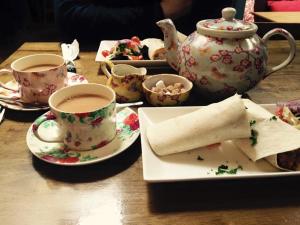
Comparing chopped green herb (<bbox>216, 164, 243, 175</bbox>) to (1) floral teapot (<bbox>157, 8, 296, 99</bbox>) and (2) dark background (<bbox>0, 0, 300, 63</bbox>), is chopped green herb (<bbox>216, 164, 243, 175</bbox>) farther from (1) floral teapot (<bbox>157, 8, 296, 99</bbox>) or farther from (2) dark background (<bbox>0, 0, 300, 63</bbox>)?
(2) dark background (<bbox>0, 0, 300, 63</bbox>)

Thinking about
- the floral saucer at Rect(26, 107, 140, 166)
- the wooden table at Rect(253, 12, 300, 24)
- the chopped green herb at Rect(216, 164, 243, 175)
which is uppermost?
the chopped green herb at Rect(216, 164, 243, 175)

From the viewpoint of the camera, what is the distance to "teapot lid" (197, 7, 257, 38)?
70cm

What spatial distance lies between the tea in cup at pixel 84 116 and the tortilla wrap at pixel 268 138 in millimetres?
242

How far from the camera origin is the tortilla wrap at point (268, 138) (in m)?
0.53

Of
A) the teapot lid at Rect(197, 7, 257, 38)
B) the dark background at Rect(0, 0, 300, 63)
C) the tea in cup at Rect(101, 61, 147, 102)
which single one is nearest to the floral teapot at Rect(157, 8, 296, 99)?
the teapot lid at Rect(197, 7, 257, 38)

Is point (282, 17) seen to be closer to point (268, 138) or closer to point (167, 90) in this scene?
point (167, 90)

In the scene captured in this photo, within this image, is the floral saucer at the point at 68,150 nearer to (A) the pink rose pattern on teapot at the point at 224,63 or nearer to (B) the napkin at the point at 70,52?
(A) the pink rose pattern on teapot at the point at 224,63

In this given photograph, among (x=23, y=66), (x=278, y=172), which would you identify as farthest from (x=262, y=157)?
(x=23, y=66)

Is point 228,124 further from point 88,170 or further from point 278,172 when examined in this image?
point 88,170

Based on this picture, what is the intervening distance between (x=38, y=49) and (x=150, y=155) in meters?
0.80

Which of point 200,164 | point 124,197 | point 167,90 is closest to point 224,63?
point 167,90

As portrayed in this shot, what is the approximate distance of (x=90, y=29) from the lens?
145 centimetres

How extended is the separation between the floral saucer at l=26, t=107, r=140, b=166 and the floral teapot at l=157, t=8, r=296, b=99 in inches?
7.6

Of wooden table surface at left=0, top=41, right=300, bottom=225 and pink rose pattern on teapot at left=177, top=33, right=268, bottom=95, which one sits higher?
pink rose pattern on teapot at left=177, top=33, right=268, bottom=95
